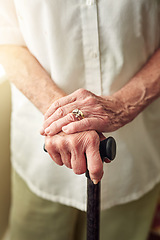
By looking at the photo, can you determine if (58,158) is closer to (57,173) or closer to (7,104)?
(57,173)

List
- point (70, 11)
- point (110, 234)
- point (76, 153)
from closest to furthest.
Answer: point (76, 153), point (70, 11), point (110, 234)

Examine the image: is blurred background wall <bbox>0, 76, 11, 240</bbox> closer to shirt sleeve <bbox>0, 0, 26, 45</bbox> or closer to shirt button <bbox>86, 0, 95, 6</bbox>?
shirt sleeve <bbox>0, 0, 26, 45</bbox>

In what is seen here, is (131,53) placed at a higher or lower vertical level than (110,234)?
higher

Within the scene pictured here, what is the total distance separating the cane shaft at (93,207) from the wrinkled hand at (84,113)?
0.33 ft

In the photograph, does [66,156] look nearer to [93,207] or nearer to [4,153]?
[93,207]

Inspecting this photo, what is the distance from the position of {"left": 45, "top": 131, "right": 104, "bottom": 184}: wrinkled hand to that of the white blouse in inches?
7.8

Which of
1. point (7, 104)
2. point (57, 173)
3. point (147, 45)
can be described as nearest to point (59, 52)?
point (147, 45)

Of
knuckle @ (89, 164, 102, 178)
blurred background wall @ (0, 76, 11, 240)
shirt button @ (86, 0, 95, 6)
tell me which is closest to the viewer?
knuckle @ (89, 164, 102, 178)

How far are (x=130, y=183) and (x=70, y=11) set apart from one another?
18.0 inches

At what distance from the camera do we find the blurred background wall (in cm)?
100

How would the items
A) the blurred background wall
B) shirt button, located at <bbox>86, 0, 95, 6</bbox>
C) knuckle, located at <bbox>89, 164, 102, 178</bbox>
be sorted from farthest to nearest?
the blurred background wall, shirt button, located at <bbox>86, 0, 95, 6</bbox>, knuckle, located at <bbox>89, 164, 102, 178</bbox>

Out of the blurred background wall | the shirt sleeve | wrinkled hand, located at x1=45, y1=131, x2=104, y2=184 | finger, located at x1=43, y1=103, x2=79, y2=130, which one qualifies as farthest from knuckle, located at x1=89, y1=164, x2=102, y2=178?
the blurred background wall

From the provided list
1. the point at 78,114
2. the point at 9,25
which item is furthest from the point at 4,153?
the point at 78,114

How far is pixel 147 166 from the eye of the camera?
2.64 feet
